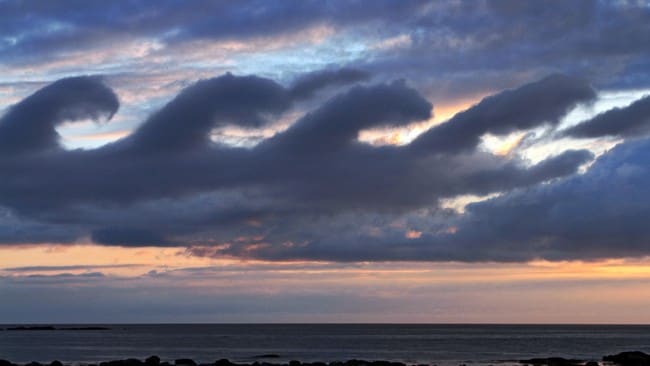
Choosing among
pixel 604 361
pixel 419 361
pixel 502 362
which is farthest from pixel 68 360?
pixel 604 361

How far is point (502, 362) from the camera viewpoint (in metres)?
94.9

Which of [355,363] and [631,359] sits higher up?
[631,359]

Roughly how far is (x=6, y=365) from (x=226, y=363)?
60.5ft

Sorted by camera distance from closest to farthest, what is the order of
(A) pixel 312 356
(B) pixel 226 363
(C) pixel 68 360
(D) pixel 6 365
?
(D) pixel 6 365 < (B) pixel 226 363 < (C) pixel 68 360 < (A) pixel 312 356

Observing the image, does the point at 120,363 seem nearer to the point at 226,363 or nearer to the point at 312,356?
the point at 226,363

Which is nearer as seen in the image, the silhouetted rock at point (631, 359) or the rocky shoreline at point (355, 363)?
the rocky shoreline at point (355, 363)

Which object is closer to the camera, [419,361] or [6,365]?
[6,365]

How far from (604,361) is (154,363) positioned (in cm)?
4733

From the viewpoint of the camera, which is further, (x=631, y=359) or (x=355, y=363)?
(x=631, y=359)

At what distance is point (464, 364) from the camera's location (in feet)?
302

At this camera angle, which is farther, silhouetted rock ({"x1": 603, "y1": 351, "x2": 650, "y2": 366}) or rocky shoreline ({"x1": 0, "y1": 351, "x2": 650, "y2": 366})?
silhouetted rock ({"x1": 603, "y1": 351, "x2": 650, "y2": 366})

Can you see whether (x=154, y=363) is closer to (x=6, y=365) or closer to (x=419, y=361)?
(x=6, y=365)

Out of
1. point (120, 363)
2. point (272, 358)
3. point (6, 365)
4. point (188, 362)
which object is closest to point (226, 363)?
point (188, 362)

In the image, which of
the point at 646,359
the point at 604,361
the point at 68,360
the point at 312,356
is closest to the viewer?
the point at 646,359
